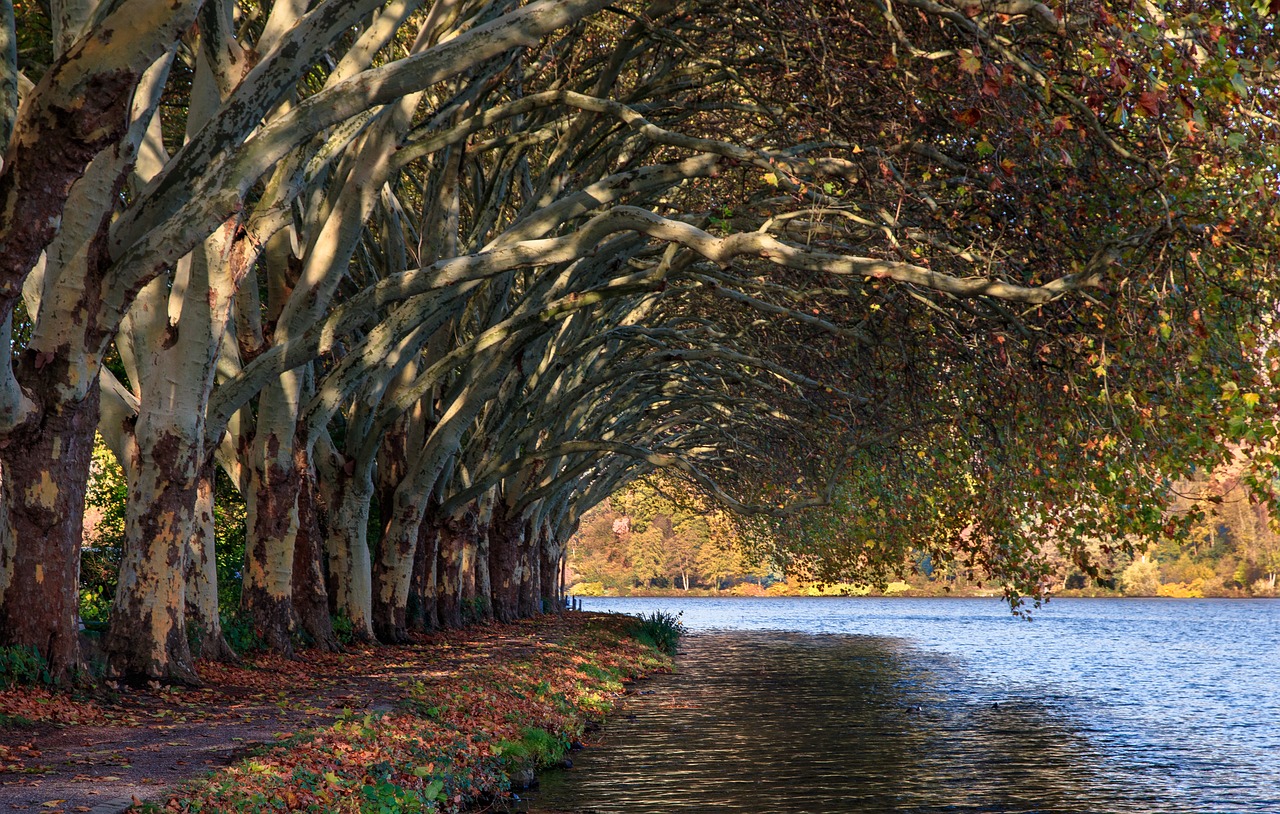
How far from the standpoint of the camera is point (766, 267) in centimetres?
2212

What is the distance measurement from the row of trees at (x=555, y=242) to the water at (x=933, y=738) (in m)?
3.16

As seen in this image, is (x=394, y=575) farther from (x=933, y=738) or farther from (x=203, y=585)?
(x=933, y=738)

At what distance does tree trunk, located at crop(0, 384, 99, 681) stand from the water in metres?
5.01

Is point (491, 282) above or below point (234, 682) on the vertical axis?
above

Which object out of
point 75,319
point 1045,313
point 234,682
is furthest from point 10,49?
point 1045,313

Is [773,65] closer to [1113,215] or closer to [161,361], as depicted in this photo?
[1113,215]

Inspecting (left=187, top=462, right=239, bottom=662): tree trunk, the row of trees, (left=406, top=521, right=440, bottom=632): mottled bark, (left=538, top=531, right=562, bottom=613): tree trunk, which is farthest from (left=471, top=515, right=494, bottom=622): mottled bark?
(left=187, top=462, right=239, bottom=662): tree trunk

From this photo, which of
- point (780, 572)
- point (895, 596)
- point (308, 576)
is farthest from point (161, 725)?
point (895, 596)

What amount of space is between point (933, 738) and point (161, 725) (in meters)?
12.3

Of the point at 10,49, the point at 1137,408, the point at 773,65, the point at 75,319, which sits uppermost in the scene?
the point at 773,65

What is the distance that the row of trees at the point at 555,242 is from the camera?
9852 mm

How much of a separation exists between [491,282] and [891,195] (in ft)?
27.4

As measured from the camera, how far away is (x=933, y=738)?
754 inches

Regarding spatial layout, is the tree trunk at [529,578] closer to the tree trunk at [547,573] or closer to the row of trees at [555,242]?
the tree trunk at [547,573]
